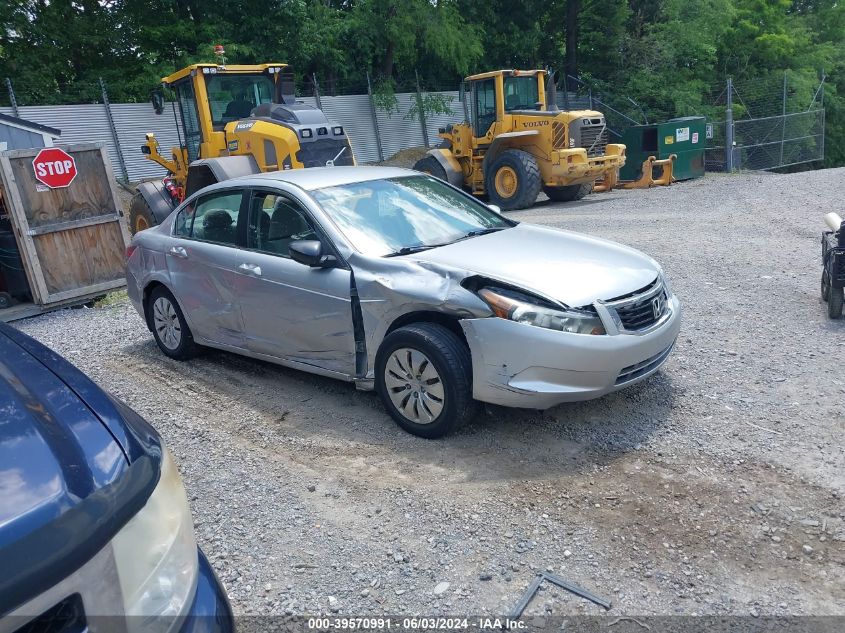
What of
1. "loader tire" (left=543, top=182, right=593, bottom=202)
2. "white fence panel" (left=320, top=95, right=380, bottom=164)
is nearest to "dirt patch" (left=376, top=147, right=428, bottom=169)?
"white fence panel" (left=320, top=95, right=380, bottom=164)

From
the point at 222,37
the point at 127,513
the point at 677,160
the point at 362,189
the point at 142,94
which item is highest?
the point at 222,37

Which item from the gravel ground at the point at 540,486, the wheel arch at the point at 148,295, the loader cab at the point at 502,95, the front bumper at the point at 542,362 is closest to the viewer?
the gravel ground at the point at 540,486

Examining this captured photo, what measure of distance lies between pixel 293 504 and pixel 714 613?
2.09m

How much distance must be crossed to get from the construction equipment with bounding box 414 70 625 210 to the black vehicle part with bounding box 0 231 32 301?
10.2 metres

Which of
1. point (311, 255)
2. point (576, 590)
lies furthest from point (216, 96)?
point (576, 590)

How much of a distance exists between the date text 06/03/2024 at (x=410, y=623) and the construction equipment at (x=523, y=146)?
13.9 metres

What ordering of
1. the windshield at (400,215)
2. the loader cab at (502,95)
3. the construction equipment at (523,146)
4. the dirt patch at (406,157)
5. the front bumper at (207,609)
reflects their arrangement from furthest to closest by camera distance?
the dirt patch at (406,157) → the loader cab at (502,95) → the construction equipment at (523,146) → the windshield at (400,215) → the front bumper at (207,609)

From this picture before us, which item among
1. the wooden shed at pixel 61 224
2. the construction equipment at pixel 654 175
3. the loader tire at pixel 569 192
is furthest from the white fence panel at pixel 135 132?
the construction equipment at pixel 654 175

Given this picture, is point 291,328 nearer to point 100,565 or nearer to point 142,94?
point 100,565

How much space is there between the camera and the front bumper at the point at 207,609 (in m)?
1.82

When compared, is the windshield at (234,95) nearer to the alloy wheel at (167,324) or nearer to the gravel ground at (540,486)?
the alloy wheel at (167,324)

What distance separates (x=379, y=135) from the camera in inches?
1016

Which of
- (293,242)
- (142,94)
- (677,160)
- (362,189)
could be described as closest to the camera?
(293,242)

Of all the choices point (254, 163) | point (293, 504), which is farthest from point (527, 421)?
point (254, 163)
